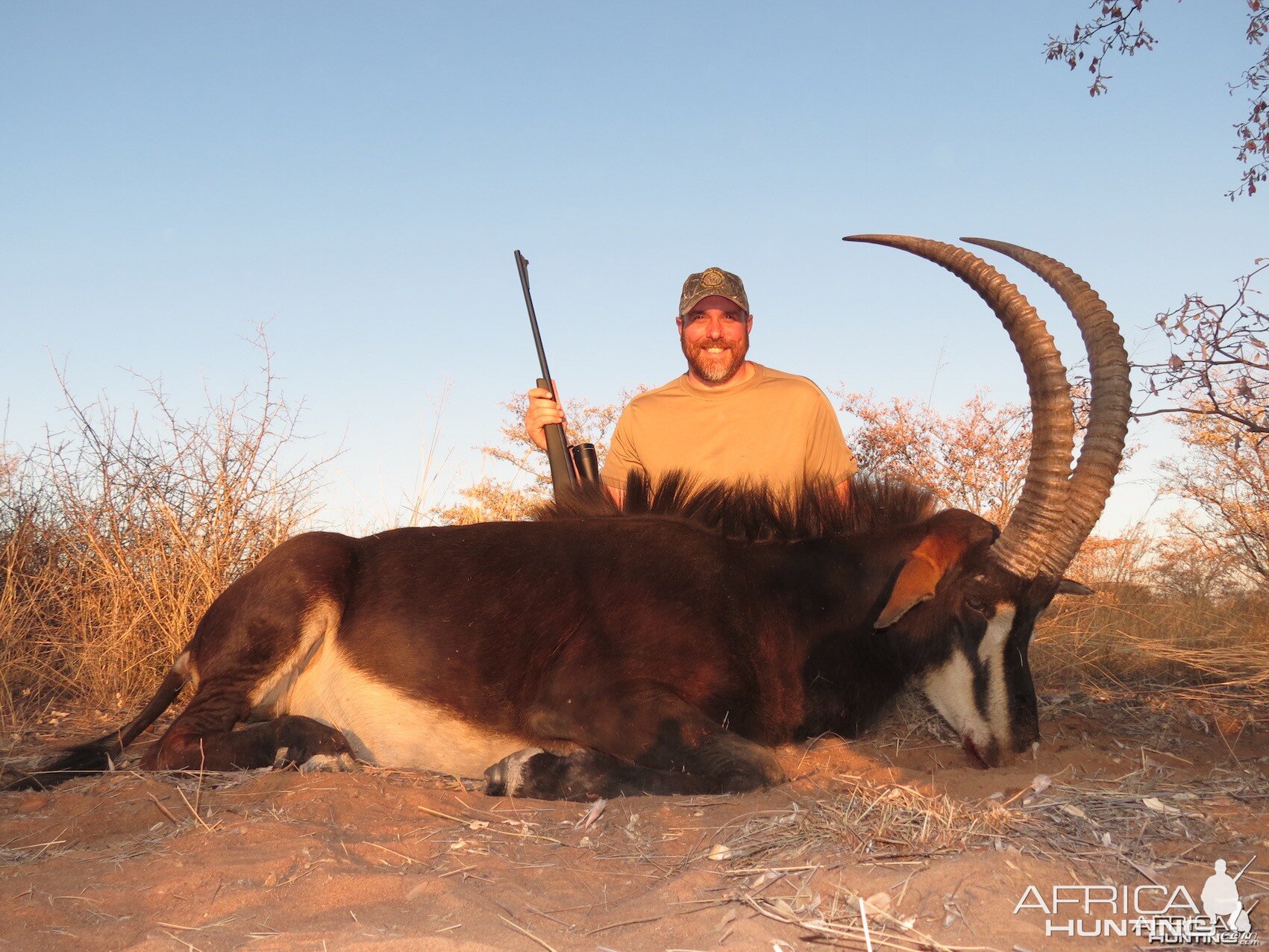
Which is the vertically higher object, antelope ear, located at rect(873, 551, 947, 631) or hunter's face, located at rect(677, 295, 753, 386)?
hunter's face, located at rect(677, 295, 753, 386)

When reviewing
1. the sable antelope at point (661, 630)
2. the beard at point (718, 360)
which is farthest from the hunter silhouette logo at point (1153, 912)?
the beard at point (718, 360)

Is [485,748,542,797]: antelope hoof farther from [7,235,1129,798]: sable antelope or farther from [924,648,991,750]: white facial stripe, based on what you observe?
[924,648,991,750]: white facial stripe

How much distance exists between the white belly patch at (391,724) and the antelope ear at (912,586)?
163 centimetres

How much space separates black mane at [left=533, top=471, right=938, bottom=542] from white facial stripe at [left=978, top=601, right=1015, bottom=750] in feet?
2.63

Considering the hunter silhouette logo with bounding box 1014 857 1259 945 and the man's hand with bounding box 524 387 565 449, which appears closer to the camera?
the hunter silhouette logo with bounding box 1014 857 1259 945

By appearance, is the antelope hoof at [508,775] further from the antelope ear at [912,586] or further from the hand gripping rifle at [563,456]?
the hand gripping rifle at [563,456]

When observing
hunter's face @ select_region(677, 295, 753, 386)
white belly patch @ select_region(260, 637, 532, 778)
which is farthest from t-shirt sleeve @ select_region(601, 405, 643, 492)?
white belly patch @ select_region(260, 637, 532, 778)

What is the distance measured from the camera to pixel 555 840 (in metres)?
3.07

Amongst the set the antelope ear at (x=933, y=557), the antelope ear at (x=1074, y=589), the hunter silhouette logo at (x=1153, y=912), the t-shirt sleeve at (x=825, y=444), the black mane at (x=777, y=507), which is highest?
the t-shirt sleeve at (x=825, y=444)

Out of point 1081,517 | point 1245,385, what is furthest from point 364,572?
point 1245,385

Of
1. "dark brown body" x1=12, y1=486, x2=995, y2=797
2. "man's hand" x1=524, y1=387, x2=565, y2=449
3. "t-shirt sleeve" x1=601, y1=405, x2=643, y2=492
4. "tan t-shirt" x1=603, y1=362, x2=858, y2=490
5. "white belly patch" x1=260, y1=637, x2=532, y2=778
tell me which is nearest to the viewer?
"dark brown body" x1=12, y1=486, x2=995, y2=797

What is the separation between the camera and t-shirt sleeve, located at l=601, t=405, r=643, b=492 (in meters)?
6.56

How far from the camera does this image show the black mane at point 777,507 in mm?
4723

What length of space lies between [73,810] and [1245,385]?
6571mm
